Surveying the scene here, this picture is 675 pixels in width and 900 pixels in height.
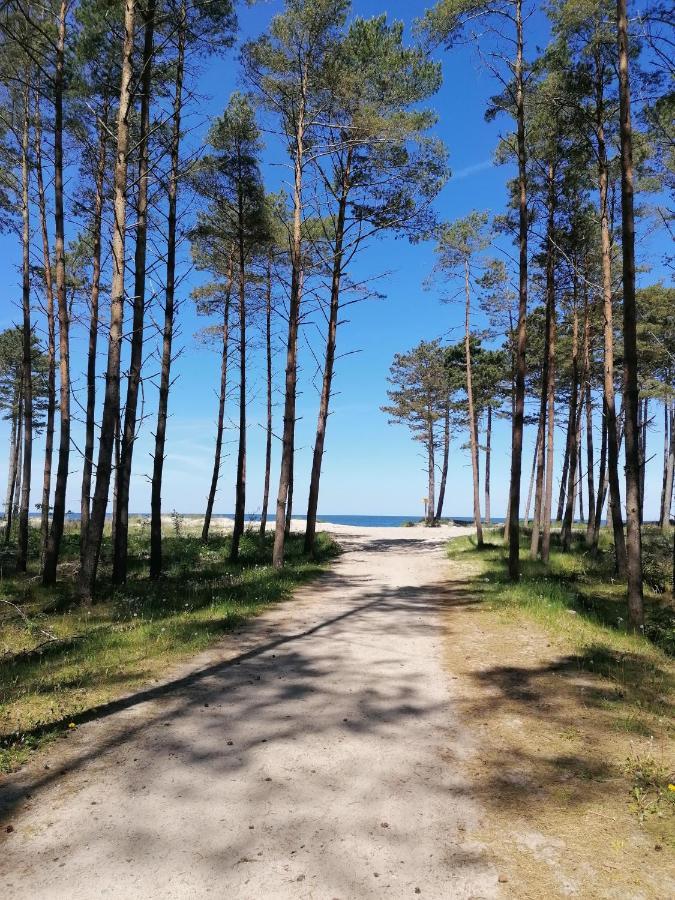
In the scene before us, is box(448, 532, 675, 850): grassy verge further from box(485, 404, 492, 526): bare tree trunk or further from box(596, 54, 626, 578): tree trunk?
box(485, 404, 492, 526): bare tree trunk

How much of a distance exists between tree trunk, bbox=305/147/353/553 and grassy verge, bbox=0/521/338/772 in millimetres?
2034

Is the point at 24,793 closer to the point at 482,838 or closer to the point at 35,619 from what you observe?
the point at 482,838

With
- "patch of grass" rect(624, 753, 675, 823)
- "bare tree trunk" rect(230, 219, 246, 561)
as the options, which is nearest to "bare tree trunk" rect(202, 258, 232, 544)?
"bare tree trunk" rect(230, 219, 246, 561)

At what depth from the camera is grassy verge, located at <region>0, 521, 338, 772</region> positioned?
473 centimetres

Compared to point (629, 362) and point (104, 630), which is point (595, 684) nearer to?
point (629, 362)

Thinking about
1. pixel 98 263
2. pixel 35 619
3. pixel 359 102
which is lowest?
pixel 35 619

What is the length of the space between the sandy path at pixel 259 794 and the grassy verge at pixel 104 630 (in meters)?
0.46

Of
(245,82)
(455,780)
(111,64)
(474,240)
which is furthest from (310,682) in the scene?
(474,240)

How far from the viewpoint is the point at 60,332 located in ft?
40.1

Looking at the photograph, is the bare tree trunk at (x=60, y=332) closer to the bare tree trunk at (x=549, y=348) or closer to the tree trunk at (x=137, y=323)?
the tree trunk at (x=137, y=323)

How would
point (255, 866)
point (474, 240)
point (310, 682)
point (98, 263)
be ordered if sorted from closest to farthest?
point (255, 866) < point (310, 682) < point (98, 263) < point (474, 240)

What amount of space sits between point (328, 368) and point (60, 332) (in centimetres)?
798

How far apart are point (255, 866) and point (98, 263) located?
14.1m

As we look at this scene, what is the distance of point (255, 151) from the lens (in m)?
16.0
